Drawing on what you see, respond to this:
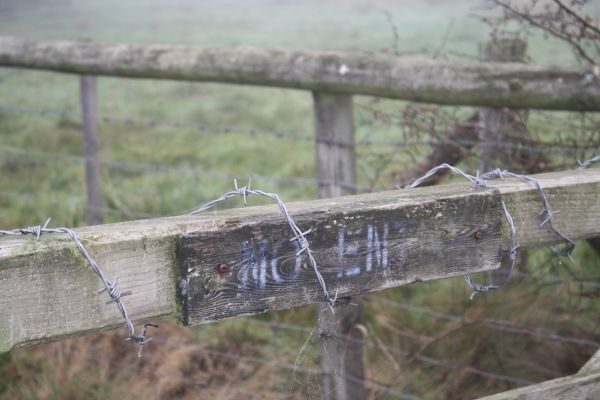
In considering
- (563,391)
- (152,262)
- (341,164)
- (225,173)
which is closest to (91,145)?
(225,173)

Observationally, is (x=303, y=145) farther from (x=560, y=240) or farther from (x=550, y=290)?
(x=560, y=240)

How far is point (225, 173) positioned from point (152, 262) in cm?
374

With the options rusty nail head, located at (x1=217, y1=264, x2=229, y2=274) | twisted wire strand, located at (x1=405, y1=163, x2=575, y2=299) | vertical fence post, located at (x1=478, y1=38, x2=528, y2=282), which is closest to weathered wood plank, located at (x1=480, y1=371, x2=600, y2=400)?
twisted wire strand, located at (x1=405, y1=163, x2=575, y2=299)

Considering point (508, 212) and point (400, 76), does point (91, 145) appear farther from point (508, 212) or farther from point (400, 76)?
point (508, 212)

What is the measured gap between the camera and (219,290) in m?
1.17

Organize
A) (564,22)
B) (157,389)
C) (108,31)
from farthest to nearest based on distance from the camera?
(108,31), (157,389), (564,22)

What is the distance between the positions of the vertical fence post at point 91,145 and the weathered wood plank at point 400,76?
920 mm

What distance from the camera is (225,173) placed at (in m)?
4.87

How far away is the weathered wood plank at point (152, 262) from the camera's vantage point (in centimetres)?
106

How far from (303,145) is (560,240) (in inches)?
201

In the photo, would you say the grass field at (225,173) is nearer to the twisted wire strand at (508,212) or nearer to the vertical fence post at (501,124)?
the vertical fence post at (501,124)

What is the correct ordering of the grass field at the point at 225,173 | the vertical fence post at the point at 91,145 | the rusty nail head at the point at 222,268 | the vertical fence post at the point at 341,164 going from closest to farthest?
the rusty nail head at the point at 222,268 < the vertical fence post at the point at 341,164 < the grass field at the point at 225,173 < the vertical fence post at the point at 91,145

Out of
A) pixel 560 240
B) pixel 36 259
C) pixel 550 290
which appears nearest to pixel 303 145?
pixel 550 290

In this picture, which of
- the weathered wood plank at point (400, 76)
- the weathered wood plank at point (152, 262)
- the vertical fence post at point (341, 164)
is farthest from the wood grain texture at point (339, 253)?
the vertical fence post at point (341, 164)
